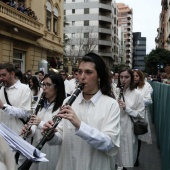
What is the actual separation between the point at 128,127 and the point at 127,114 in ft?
0.74

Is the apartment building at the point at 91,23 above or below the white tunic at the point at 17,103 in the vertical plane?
above

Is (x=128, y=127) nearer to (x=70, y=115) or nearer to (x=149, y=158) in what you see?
(x=149, y=158)

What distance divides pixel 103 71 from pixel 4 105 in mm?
2066

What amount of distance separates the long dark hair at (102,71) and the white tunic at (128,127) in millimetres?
2198

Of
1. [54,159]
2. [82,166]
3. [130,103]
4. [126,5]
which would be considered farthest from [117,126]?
[126,5]

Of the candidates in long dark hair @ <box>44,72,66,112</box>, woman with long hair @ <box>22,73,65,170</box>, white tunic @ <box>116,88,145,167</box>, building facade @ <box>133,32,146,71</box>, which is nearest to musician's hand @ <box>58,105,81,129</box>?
woman with long hair @ <box>22,73,65,170</box>

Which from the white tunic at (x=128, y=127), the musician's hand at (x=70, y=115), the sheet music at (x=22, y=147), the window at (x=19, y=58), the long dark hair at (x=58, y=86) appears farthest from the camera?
the window at (x=19, y=58)

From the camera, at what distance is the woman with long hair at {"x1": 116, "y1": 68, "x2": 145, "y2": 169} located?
16.7ft

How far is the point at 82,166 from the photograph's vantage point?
275 cm

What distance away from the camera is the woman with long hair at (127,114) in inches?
200

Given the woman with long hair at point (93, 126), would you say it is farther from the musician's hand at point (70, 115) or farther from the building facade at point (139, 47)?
the building facade at point (139, 47)

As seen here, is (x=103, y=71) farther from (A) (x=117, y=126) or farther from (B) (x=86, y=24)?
(B) (x=86, y=24)

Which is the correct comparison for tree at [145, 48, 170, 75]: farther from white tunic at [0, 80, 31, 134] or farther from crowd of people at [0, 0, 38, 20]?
white tunic at [0, 80, 31, 134]

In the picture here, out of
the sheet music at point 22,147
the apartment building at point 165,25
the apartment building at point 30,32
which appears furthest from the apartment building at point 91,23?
the sheet music at point 22,147
